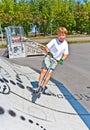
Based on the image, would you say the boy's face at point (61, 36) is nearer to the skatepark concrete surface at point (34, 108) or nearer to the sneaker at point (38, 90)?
the sneaker at point (38, 90)

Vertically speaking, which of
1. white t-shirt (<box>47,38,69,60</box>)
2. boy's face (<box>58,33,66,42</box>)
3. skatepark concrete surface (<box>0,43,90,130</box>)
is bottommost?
skatepark concrete surface (<box>0,43,90,130</box>)

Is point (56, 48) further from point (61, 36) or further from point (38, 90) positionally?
point (38, 90)

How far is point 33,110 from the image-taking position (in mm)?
4781

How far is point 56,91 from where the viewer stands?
6.56m

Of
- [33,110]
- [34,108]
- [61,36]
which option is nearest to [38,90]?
[34,108]

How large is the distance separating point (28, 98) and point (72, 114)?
0.87 metres

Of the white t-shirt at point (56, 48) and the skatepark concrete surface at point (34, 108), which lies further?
the white t-shirt at point (56, 48)

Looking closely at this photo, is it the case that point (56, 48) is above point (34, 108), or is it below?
above

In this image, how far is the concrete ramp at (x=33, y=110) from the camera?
423cm

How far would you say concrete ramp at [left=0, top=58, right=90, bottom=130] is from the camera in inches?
166

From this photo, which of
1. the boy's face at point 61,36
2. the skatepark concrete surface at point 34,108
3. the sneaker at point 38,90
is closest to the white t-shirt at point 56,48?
the boy's face at point 61,36

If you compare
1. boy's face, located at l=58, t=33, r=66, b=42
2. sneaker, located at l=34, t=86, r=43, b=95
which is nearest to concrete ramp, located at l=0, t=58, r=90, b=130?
sneaker, located at l=34, t=86, r=43, b=95

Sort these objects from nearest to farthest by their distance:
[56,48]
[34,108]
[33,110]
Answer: [33,110] → [34,108] → [56,48]

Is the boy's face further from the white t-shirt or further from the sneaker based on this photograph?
the sneaker
